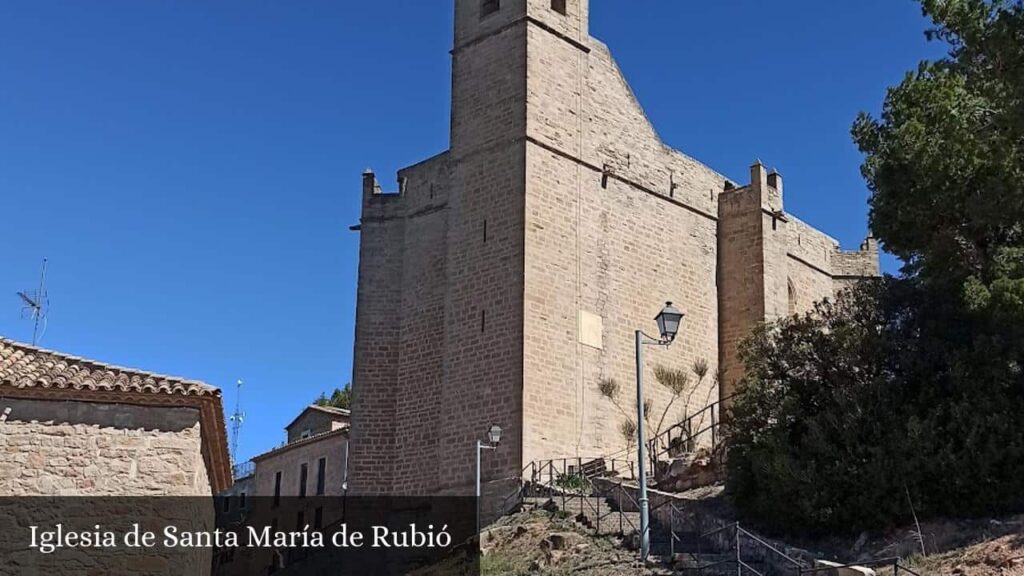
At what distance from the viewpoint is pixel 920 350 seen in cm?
1992

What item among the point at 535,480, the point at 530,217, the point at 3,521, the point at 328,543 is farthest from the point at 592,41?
the point at 3,521

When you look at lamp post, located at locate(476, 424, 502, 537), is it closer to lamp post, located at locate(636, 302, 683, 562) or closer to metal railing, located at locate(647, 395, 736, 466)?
metal railing, located at locate(647, 395, 736, 466)

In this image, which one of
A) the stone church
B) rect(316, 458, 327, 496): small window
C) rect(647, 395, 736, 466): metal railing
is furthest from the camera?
rect(316, 458, 327, 496): small window

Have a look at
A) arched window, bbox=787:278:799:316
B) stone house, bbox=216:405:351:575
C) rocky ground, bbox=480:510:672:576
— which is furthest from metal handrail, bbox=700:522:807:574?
arched window, bbox=787:278:799:316

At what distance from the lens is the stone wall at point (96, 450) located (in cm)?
1304

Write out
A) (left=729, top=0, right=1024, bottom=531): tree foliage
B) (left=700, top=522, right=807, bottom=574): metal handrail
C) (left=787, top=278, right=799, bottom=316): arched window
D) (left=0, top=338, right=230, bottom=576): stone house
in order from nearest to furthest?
1. (left=0, top=338, right=230, bottom=576): stone house
2. (left=700, top=522, right=807, bottom=574): metal handrail
3. (left=729, top=0, right=1024, bottom=531): tree foliage
4. (left=787, top=278, right=799, bottom=316): arched window

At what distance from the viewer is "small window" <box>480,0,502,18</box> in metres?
29.3

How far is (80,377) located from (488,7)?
18.3 metres

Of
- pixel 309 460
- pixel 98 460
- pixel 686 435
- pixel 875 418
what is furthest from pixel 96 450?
pixel 309 460

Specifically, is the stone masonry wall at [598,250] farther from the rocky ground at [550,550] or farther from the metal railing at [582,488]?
the rocky ground at [550,550]

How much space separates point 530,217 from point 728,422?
737 centimetres

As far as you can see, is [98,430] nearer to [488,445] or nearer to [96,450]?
[96,450]

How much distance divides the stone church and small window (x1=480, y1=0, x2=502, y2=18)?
3 cm

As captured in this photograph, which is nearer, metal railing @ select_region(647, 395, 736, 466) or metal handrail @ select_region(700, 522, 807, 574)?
metal handrail @ select_region(700, 522, 807, 574)
